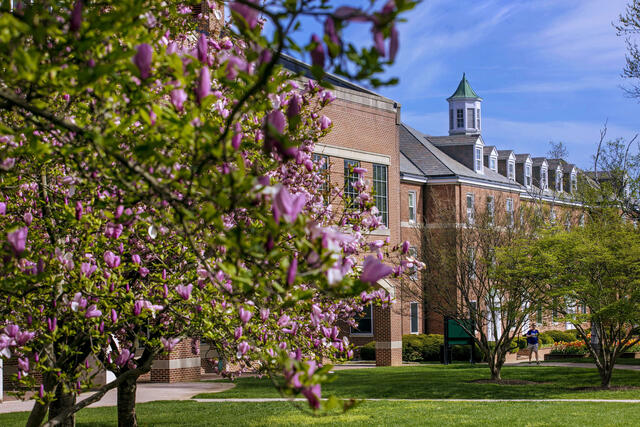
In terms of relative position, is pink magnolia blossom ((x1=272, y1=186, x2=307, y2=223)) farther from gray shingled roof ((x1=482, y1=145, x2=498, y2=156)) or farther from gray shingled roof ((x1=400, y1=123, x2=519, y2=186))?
gray shingled roof ((x1=482, y1=145, x2=498, y2=156))

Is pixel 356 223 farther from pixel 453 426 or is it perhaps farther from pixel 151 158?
pixel 453 426

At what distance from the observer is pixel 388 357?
32.3m

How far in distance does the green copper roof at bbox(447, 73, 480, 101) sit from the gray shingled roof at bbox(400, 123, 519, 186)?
→ 1268 centimetres

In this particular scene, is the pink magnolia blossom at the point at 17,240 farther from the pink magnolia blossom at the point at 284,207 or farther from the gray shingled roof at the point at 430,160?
the gray shingled roof at the point at 430,160

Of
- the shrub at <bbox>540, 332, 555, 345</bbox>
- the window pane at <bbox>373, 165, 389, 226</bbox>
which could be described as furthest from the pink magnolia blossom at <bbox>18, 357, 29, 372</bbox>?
the shrub at <bbox>540, 332, 555, 345</bbox>

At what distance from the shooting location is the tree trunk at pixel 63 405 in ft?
29.3

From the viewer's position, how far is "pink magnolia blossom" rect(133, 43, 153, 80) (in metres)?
3.27

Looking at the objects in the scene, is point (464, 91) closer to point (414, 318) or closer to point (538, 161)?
point (538, 161)

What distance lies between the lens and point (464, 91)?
60281 mm

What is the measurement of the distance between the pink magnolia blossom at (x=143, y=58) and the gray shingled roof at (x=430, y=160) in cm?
3922

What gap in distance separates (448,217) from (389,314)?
464cm

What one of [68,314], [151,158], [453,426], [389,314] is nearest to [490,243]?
[389,314]

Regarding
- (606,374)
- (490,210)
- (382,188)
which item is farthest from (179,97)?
(382,188)

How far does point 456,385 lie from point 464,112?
1601 inches
